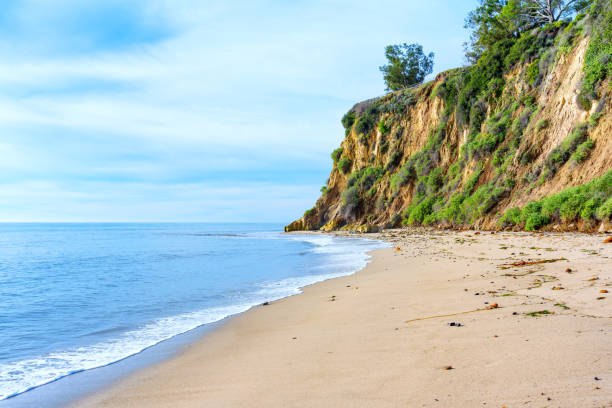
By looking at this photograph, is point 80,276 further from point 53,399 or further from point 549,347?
point 549,347

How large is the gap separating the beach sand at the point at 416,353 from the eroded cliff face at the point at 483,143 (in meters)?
11.0

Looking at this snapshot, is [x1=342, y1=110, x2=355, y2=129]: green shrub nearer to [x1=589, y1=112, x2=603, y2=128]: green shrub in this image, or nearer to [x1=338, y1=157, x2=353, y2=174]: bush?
[x1=338, y1=157, x2=353, y2=174]: bush

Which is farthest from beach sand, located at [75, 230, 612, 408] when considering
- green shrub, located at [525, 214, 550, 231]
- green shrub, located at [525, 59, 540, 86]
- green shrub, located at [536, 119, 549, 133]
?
green shrub, located at [525, 59, 540, 86]

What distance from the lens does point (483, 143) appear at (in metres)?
Answer: 25.8

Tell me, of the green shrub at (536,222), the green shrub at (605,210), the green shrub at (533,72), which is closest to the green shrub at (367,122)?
the green shrub at (533,72)

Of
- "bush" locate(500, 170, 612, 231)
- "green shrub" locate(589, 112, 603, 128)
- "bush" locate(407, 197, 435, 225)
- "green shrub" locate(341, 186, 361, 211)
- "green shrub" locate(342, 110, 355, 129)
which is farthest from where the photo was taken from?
"green shrub" locate(342, 110, 355, 129)

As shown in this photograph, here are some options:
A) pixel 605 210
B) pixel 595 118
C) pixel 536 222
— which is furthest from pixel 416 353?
pixel 595 118

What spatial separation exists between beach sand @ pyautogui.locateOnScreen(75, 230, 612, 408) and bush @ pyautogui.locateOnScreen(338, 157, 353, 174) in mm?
39439

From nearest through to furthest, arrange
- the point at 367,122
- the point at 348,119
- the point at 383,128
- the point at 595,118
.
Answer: the point at 595,118, the point at 383,128, the point at 367,122, the point at 348,119

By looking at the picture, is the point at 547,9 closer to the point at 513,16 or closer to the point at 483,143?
the point at 513,16

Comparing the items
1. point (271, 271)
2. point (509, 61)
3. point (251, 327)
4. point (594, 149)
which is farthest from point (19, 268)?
point (509, 61)

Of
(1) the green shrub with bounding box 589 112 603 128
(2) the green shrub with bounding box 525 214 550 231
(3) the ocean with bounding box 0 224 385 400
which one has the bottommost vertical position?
(3) the ocean with bounding box 0 224 385 400

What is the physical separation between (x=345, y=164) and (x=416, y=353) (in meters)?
43.5

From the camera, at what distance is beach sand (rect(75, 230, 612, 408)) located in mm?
2779
